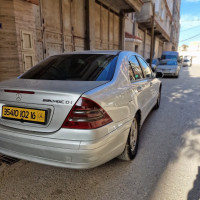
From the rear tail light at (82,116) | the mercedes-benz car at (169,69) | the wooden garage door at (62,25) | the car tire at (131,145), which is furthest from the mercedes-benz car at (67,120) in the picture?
the mercedes-benz car at (169,69)

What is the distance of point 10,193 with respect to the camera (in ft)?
6.14

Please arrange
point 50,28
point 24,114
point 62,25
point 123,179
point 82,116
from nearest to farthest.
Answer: point 82,116
point 24,114
point 123,179
point 50,28
point 62,25

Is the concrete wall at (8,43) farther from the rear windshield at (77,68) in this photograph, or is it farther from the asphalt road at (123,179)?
the asphalt road at (123,179)

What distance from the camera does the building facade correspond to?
481 centimetres

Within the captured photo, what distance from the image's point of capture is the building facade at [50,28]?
4809mm

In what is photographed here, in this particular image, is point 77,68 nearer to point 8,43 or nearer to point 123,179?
point 123,179

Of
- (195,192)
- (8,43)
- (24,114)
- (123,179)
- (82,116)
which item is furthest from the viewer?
(8,43)

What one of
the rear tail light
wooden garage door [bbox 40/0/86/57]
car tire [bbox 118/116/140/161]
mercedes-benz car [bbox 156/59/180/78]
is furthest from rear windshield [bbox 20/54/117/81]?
mercedes-benz car [bbox 156/59/180/78]

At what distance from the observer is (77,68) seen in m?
2.33

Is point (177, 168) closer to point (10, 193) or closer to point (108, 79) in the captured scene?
point (108, 79)

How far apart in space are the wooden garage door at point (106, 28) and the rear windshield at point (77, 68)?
7.60 m

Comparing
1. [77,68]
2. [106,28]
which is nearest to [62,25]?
[106,28]

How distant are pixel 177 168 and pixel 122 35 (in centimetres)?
1192

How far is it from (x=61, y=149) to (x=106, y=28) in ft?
34.4
